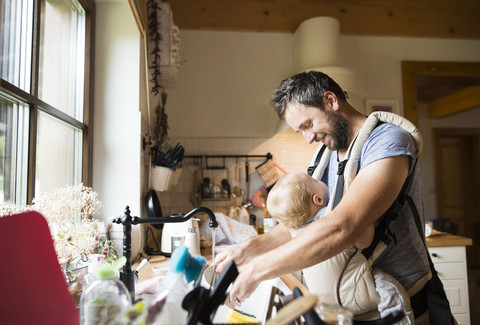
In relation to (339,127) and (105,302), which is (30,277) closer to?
(105,302)

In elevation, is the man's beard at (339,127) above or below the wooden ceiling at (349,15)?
below

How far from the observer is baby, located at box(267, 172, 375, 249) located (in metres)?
1.20

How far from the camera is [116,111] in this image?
6.64ft

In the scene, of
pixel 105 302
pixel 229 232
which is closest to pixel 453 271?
pixel 229 232

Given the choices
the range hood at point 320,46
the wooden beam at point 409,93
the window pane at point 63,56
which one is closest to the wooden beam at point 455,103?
the wooden beam at point 409,93

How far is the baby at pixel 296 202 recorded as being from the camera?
3.92 feet

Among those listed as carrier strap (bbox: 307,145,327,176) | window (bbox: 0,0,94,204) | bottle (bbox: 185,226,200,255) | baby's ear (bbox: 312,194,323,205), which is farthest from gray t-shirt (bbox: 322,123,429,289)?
window (bbox: 0,0,94,204)

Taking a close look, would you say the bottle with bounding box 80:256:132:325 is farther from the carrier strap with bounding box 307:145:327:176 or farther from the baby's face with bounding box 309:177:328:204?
the carrier strap with bounding box 307:145:327:176

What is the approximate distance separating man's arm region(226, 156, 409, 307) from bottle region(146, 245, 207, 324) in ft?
0.91

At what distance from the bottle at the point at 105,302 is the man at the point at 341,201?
349mm

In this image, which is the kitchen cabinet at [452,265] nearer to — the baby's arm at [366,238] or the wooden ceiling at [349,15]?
the baby's arm at [366,238]

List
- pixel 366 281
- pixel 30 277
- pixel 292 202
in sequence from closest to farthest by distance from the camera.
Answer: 1. pixel 30 277
2. pixel 366 281
3. pixel 292 202

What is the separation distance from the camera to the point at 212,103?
320 centimetres

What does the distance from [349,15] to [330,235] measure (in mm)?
3154
